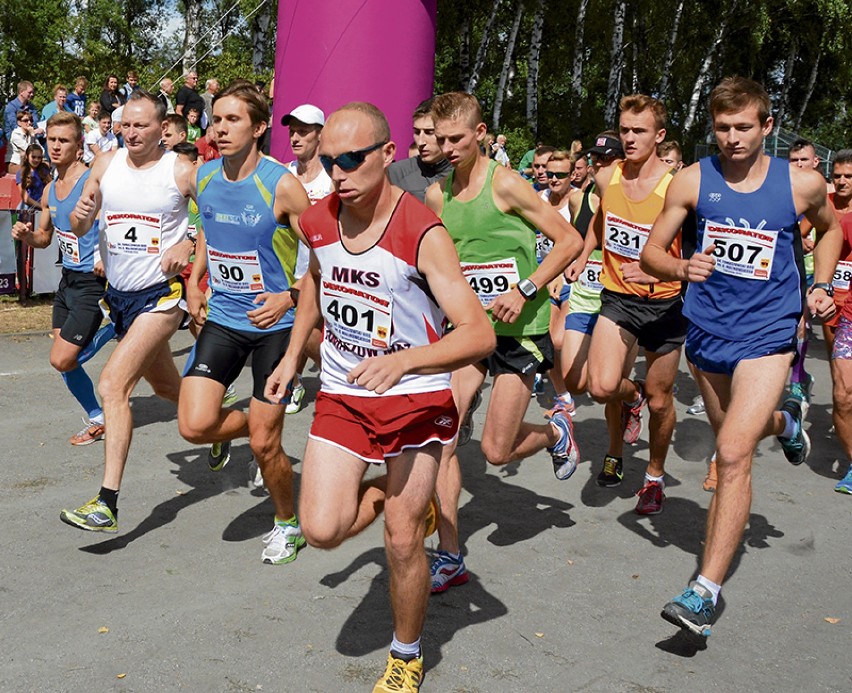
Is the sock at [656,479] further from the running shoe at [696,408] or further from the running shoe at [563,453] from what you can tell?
the running shoe at [696,408]

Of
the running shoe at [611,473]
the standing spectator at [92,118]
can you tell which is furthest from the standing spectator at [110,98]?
the running shoe at [611,473]

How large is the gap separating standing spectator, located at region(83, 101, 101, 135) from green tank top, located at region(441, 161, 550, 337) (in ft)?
46.8

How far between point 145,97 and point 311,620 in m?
3.01

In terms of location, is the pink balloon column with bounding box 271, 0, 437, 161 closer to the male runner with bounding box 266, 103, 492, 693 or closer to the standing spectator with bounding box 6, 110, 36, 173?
the standing spectator with bounding box 6, 110, 36, 173

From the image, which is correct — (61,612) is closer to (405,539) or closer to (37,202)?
(405,539)

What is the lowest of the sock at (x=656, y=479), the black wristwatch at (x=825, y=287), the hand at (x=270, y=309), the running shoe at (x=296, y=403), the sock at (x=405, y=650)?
the running shoe at (x=296, y=403)

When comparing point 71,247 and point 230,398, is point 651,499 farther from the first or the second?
point 71,247

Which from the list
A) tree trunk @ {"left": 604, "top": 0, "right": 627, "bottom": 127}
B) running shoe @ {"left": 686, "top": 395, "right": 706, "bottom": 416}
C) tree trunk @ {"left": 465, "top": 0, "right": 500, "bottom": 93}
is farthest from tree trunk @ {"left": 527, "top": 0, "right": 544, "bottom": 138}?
running shoe @ {"left": 686, "top": 395, "right": 706, "bottom": 416}

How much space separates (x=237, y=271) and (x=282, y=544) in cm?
137

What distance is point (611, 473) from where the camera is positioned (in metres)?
6.67

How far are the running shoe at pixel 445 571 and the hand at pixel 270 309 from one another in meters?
1.37

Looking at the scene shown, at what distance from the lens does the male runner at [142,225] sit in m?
5.81

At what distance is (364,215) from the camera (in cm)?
387

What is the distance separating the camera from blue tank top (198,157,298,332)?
536cm
